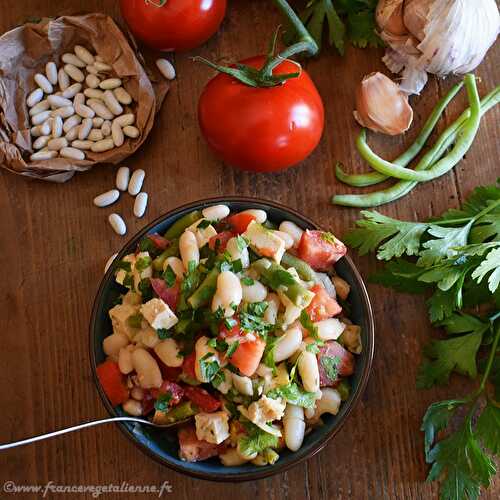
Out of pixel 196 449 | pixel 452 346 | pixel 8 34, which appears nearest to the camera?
pixel 196 449

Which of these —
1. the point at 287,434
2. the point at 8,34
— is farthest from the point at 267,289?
the point at 8,34

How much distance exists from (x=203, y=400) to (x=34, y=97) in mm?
836

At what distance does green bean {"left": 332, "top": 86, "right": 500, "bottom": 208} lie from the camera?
1.50 meters

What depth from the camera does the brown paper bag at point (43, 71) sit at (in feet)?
4.92

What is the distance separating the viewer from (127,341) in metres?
1.27

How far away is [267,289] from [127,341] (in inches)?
11.3

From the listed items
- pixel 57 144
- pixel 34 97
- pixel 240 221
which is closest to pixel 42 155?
pixel 57 144

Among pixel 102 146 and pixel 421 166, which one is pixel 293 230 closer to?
pixel 421 166

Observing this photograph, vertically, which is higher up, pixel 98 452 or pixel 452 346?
pixel 452 346

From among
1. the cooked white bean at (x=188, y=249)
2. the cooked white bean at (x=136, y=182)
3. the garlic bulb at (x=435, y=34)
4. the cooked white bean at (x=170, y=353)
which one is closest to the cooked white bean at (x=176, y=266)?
the cooked white bean at (x=188, y=249)

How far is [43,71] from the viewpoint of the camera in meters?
1.58

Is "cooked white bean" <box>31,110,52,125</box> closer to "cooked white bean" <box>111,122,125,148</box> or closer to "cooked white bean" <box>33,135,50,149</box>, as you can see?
"cooked white bean" <box>33,135,50,149</box>

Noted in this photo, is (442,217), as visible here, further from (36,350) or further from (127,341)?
(36,350)

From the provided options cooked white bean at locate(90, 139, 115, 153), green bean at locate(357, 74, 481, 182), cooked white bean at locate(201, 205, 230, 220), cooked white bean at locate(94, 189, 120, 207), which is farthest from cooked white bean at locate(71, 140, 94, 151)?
green bean at locate(357, 74, 481, 182)
